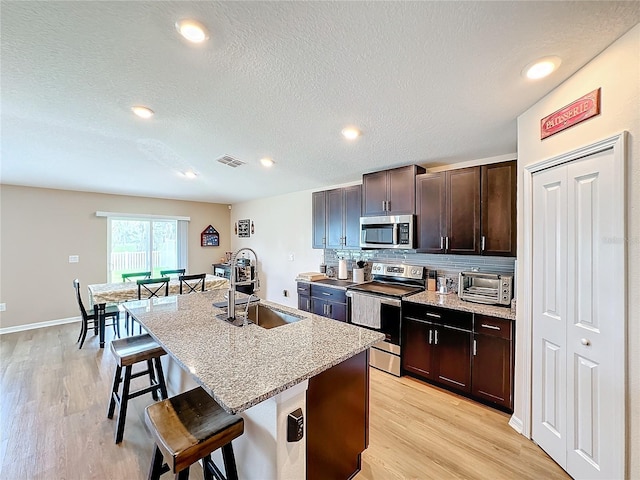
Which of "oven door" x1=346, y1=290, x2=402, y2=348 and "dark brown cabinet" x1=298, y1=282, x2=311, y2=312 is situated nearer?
Answer: "oven door" x1=346, y1=290, x2=402, y2=348

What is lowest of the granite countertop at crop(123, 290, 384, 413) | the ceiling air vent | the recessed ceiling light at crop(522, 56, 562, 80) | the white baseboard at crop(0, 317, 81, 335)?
the white baseboard at crop(0, 317, 81, 335)

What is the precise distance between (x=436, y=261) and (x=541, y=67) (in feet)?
7.16

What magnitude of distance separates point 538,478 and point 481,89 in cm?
255

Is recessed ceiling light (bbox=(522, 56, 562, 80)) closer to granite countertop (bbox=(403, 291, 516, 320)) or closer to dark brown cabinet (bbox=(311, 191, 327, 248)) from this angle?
granite countertop (bbox=(403, 291, 516, 320))

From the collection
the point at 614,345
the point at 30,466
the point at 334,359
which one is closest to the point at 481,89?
the point at 614,345

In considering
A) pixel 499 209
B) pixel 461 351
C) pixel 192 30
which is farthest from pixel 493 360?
pixel 192 30

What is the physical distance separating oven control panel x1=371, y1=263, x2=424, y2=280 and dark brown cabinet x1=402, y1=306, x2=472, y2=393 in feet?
2.25

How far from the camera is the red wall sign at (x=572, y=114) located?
1505 millimetres

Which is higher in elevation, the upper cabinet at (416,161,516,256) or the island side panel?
the upper cabinet at (416,161,516,256)

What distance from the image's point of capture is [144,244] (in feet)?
18.6

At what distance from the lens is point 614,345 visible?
4.60ft

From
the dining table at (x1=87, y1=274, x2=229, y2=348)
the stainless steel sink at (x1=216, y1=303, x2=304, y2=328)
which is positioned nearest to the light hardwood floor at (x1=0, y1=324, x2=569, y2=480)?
the dining table at (x1=87, y1=274, x2=229, y2=348)

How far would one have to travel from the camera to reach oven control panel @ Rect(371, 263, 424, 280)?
3391 mm

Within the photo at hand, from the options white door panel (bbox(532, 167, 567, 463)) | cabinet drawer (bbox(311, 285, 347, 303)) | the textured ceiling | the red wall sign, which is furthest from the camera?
cabinet drawer (bbox(311, 285, 347, 303))
